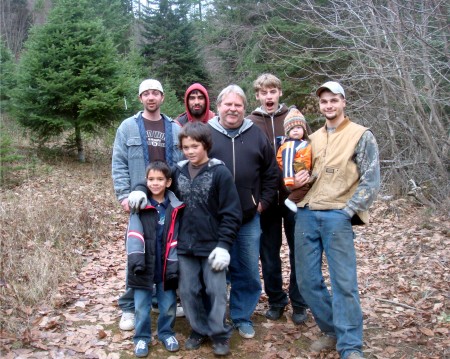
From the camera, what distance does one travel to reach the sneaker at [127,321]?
180 inches

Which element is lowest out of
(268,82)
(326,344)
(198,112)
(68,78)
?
(326,344)

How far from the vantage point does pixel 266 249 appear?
479 cm

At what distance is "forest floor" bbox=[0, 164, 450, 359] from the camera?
4238mm

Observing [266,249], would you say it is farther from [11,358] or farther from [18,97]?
→ [18,97]

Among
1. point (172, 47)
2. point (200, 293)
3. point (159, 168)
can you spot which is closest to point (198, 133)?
point (159, 168)

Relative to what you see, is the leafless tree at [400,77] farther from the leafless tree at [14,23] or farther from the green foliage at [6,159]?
the leafless tree at [14,23]

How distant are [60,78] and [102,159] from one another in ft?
11.4

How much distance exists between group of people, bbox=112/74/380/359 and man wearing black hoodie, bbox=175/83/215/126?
0.44m

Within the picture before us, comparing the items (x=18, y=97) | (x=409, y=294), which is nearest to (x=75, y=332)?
(x=409, y=294)

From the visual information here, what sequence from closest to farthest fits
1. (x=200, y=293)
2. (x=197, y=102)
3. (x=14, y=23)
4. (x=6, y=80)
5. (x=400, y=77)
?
(x=200, y=293) → (x=197, y=102) → (x=400, y=77) → (x=6, y=80) → (x=14, y=23)

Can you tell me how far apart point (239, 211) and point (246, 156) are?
1.83 feet

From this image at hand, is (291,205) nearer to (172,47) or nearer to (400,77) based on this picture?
(400,77)

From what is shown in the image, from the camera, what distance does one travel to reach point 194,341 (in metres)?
4.22

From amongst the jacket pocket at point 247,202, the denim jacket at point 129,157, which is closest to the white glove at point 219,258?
the jacket pocket at point 247,202
